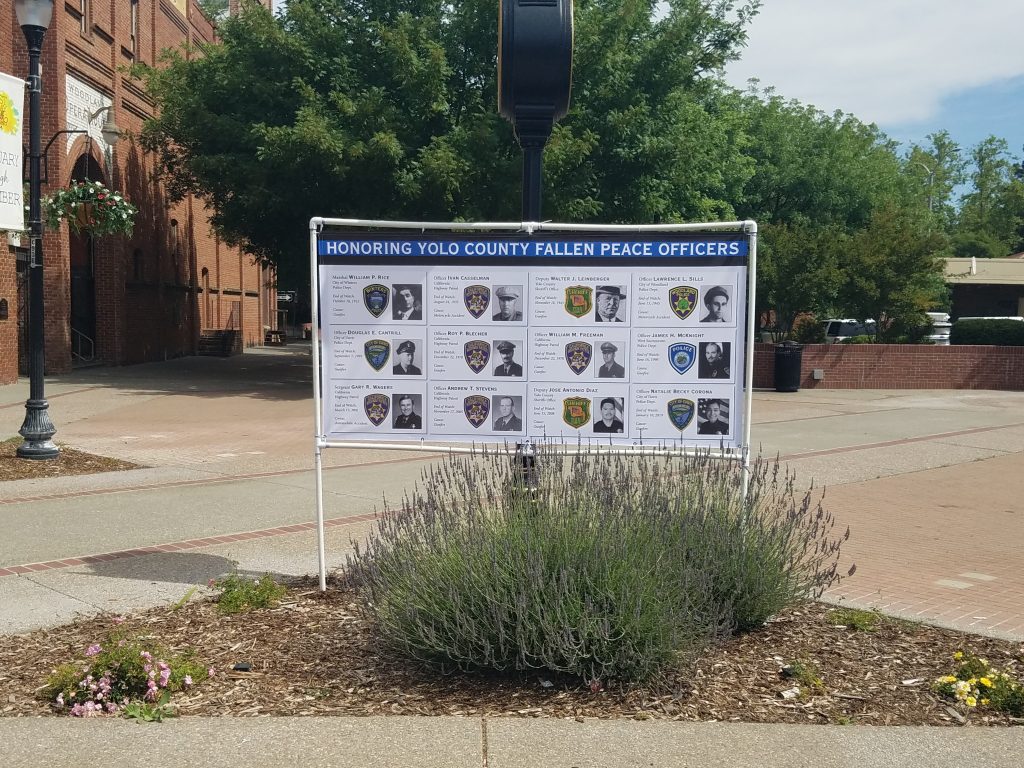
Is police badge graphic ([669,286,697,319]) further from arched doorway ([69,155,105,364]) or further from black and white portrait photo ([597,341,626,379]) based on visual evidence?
arched doorway ([69,155,105,364])

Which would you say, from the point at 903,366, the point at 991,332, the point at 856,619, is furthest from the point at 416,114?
the point at 856,619

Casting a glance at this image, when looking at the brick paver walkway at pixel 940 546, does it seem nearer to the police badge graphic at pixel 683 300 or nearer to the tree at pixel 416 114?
the police badge graphic at pixel 683 300

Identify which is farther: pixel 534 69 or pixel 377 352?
pixel 377 352

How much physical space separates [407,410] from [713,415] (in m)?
1.76

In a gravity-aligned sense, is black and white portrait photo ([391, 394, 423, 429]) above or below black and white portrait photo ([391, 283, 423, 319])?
Result: below

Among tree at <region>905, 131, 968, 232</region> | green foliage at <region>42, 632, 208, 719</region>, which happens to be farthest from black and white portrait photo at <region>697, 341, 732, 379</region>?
tree at <region>905, 131, 968, 232</region>

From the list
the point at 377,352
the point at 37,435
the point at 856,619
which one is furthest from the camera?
the point at 37,435

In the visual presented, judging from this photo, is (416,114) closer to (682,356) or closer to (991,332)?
(991,332)

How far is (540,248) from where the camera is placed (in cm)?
588

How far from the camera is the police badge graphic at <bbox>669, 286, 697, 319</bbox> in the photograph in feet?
19.2

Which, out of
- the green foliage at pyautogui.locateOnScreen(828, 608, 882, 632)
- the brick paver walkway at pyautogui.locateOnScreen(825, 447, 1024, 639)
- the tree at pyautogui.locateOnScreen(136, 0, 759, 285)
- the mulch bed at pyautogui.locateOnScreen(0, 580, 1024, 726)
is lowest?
the brick paver walkway at pyautogui.locateOnScreen(825, 447, 1024, 639)

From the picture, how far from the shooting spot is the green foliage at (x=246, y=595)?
18.8 ft

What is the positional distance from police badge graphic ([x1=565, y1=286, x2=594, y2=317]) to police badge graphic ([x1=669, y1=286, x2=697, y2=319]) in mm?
456

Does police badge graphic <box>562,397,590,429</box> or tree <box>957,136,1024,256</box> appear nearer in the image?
police badge graphic <box>562,397,590,429</box>
